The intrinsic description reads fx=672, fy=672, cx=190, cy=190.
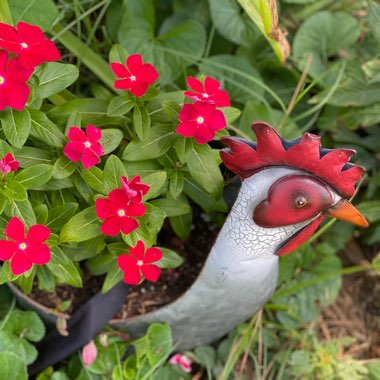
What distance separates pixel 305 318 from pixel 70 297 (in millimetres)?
557

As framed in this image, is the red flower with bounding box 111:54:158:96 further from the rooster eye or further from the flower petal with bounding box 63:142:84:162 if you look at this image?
the rooster eye

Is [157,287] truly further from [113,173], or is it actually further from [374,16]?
[374,16]

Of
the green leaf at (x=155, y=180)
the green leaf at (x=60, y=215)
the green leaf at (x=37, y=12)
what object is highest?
the green leaf at (x=37, y=12)

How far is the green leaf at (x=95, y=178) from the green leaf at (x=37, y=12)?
394 millimetres

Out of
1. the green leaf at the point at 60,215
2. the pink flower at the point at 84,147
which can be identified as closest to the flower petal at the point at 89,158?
the pink flower at the point at 84,147

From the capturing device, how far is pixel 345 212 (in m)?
0.99

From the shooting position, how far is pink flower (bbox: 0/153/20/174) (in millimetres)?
953

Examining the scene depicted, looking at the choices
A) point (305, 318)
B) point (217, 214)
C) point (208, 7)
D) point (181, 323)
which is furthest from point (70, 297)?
point (208, 7)

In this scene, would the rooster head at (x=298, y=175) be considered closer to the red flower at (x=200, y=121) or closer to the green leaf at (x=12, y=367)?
the red flower at (x=200, y=121)

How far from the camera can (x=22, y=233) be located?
3.12ft

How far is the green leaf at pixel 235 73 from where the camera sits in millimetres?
1508

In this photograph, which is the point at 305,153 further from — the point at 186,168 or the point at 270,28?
the point at 270,28

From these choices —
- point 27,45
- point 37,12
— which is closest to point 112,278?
point 27,45

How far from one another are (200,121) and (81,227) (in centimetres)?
24
